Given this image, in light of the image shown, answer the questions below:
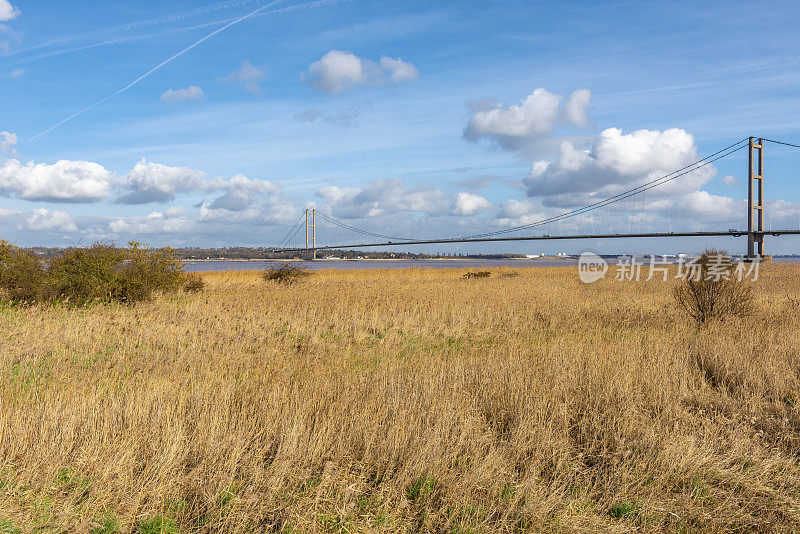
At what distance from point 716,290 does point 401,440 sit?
1209 cm

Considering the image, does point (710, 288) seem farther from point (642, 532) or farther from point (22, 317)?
point (22, 317)

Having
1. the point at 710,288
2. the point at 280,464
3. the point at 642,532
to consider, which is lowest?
the point at 642,532

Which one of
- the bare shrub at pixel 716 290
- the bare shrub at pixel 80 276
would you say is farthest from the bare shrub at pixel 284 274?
the bare shrub at pixel 716 290

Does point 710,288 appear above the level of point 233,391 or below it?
above

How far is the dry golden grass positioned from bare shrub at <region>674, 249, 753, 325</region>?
455 cm

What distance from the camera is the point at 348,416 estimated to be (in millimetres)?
5473

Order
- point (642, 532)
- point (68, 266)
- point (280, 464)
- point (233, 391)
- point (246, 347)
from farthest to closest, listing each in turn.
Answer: point (68, 266) < point (246, 347) < point (233, 391) < point (280, 464) < point (642, 532)

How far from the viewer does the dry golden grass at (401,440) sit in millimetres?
4012

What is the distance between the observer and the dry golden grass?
4012 mm

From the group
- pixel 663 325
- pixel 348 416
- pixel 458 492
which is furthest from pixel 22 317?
pixel 663 325

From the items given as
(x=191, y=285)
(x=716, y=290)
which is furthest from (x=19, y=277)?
(x=716, y=290)

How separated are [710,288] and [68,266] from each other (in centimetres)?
2035

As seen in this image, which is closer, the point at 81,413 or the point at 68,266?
the point at 81,413

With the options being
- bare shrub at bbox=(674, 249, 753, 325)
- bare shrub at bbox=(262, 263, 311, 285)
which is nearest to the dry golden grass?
bare shrub at bbox=(674, 249, 753, 325)
